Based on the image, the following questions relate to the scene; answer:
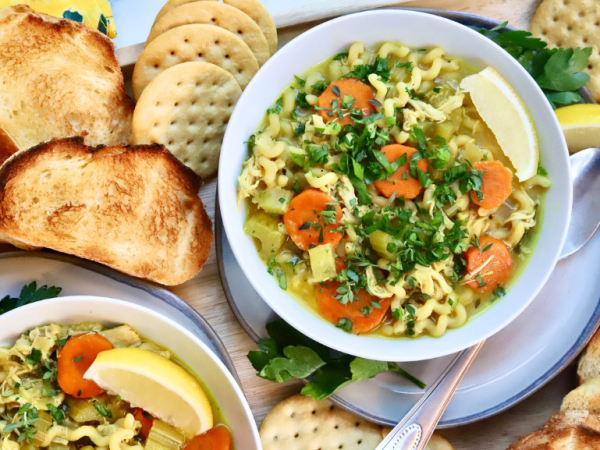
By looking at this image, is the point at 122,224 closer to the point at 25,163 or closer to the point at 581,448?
the point at 25,163

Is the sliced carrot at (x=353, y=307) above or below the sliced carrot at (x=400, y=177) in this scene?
below

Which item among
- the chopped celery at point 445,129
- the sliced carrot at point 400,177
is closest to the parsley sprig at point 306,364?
the sliced carrot at point 400,177

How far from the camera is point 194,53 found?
322 cm

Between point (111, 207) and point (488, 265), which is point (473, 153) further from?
point (111, 207)

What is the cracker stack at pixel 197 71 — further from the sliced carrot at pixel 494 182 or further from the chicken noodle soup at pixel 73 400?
the sliced carrot at pixel 494 182

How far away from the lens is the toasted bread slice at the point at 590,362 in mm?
3299

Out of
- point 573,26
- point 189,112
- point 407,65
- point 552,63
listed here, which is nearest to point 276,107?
point 189,112

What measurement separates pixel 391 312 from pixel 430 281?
1.05 ft

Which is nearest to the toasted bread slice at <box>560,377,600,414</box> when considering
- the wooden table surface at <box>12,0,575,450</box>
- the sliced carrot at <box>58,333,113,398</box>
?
the wooden table surface at <box>12,0,575,450</box>

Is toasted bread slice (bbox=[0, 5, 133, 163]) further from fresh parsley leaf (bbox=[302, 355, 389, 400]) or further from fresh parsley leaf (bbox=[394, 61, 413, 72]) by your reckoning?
fresh parsley leaf (bbox=[302, 355, 389, 400])

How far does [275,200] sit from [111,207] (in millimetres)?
907

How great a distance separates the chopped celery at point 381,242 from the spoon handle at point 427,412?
817 mm

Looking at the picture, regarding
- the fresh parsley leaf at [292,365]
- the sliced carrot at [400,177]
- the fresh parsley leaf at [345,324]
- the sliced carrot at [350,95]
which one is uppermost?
the sliced carrot at [350,95]

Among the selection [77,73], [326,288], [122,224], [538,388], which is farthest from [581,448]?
[77,73]
